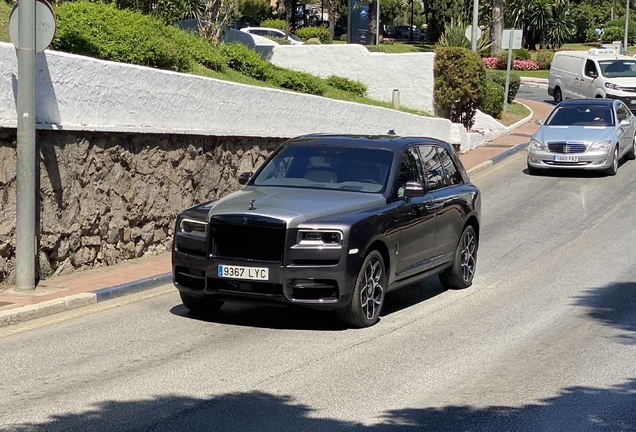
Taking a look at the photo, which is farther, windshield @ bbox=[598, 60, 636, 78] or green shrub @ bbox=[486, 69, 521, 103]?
windshield @ bbox=[598, 60, 636, 78]

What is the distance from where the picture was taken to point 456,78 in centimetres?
2831

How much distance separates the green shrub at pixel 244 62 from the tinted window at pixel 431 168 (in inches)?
414

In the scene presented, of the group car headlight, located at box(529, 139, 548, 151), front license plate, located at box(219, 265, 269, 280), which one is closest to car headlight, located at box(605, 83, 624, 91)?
car headlight, located at box(529, 139, 548, 151)

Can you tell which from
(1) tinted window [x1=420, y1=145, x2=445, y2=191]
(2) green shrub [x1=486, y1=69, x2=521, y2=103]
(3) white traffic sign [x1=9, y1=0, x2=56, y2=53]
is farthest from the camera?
(2) green shrub [x1=486, y1=69, x2=521, y2=103]

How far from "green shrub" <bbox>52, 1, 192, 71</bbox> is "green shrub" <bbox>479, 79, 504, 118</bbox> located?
17.2 metres

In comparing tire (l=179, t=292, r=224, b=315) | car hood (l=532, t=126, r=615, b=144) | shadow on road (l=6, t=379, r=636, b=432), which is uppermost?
car hood (l=532, t=126, r=615, b=144)

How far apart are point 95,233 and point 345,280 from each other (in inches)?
178

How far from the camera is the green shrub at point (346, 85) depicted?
2658 centimetres

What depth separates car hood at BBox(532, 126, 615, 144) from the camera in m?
23.2

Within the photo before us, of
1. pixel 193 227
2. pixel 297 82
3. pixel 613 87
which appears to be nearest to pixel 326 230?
pixel 193 227

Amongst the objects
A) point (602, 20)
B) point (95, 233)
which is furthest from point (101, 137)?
point (602, 20)

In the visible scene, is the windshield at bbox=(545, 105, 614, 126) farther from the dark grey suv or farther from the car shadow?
the car shadow

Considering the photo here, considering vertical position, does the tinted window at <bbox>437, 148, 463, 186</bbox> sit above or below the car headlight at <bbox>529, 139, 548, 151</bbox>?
above

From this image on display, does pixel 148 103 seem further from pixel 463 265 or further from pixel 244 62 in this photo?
pixel 244 62
